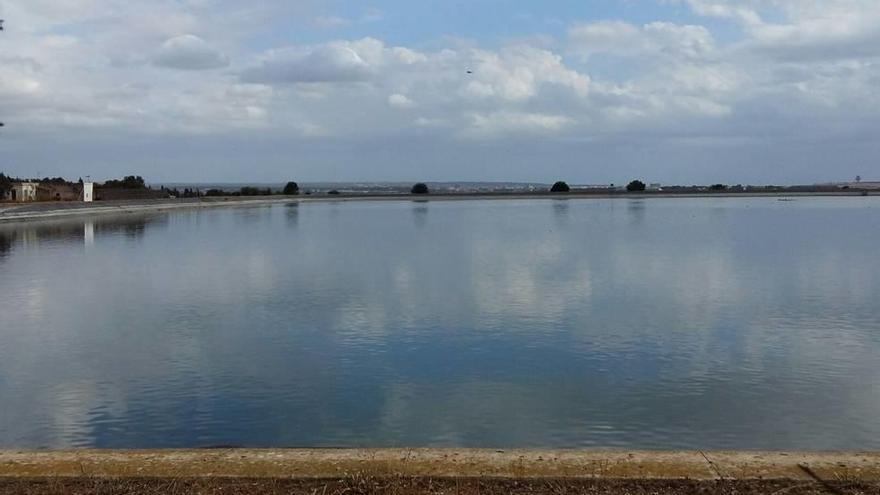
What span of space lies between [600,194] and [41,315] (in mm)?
113686

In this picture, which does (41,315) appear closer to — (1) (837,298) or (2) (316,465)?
(2) (316,465)

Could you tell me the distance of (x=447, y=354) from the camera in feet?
34.4

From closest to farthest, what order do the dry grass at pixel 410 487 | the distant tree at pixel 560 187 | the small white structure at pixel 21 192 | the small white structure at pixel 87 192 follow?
1. the dry grass at pixel 410 487
2. the small white structure at pixel 87 192
3. the small white structure at pixel 21 192
4. the distant tree at pixel 560 187

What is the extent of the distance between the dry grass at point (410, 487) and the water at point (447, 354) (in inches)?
79.8

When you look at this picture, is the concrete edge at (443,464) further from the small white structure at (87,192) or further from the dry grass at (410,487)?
the small white structure at (87,192)

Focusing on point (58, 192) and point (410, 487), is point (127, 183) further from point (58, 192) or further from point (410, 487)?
point (410, 487)

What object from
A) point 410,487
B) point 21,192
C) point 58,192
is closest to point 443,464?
point 410,487

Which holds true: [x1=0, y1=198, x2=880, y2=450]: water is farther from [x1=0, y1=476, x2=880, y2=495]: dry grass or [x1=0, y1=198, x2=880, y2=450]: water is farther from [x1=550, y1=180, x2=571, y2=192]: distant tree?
[x1=550, y1=180, x2=571, y2=192]: distant tree

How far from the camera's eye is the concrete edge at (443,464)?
5.03 m

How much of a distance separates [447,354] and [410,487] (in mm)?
5686

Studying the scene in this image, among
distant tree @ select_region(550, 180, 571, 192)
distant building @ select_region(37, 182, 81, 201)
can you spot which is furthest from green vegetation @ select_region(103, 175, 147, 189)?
distant tree @ select_region(550, 180, 571, 192)

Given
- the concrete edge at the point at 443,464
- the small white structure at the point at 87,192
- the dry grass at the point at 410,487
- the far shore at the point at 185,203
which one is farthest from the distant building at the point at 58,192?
the dry grass at the point at 410,487

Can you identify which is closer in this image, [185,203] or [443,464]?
[443,464]

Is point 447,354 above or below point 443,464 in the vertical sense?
below
